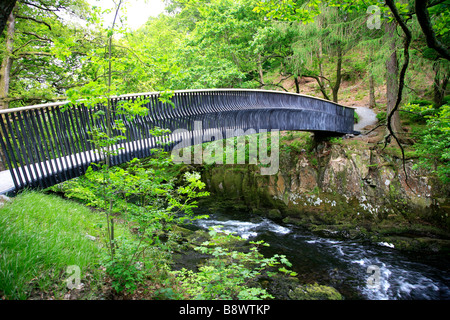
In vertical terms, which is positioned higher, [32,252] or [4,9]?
[4,9]

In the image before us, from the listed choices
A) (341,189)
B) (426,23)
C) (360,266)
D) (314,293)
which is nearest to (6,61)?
(426,23)

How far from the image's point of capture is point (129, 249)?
9.61 feet

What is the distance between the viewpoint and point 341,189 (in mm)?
9055

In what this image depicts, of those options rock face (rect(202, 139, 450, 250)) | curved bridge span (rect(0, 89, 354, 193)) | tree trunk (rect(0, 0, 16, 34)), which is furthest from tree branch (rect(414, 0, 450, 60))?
rock face (rect(202, 139, 450, 250))

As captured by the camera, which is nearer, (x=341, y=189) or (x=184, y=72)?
(x=341, y=189)

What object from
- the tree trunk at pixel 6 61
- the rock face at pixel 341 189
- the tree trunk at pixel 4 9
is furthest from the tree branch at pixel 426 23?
the tree trunk at pixel 6 61

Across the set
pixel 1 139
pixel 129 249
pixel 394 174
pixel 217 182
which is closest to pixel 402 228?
pixel 394 174

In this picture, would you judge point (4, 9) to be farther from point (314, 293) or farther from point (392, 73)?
point (392, 73)

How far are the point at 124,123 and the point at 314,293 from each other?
16.9 ft

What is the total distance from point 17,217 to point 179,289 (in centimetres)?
246

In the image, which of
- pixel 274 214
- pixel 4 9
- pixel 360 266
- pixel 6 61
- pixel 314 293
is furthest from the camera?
pixel 274 214

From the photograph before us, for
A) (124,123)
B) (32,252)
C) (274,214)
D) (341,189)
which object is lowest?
(274,214)

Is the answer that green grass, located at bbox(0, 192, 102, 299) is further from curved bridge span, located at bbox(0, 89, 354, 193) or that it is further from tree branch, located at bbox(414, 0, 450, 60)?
tree branch, located at bbox(414, 0, 450, 60)

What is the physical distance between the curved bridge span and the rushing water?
2.59m
